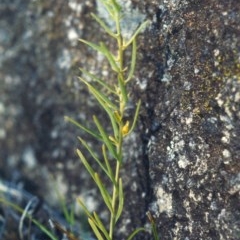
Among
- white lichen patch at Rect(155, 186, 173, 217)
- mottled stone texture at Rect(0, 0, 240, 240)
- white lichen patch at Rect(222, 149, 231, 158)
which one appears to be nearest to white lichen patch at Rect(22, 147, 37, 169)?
mottled stone texture at Rect(0, 0, 240, 240)

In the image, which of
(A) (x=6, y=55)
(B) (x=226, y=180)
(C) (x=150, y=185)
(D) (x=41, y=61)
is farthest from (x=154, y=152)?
(A) (x=6, y=55)

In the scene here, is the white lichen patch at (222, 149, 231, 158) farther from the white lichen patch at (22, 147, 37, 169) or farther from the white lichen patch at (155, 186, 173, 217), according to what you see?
the white lichen patch at (22, 147, 37, 169)

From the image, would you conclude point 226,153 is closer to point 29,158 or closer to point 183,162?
point 183,162

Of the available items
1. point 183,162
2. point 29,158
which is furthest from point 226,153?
point 29,158

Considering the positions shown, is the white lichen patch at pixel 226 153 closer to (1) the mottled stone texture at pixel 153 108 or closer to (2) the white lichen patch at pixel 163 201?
(1) the mottled stone texture at pixel 153 108

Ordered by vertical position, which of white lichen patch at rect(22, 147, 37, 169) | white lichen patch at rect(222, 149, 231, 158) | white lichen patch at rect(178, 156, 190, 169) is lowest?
white lichen patch at rect(222, 149, 231, 158)

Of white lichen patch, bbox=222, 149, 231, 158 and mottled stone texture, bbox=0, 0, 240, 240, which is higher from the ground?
mottled stone texture, bbox=0, 0, 240, 240

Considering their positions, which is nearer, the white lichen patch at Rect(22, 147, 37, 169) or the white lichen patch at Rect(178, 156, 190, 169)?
the white lichen patch at Rect(178, 156, 190, 169)

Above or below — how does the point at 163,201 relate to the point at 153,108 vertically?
below
